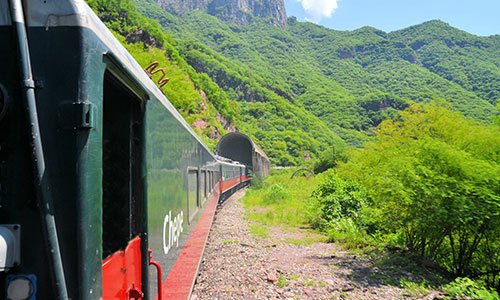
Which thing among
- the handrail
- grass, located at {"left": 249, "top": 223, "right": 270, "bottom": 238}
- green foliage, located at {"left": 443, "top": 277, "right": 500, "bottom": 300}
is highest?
the handrail

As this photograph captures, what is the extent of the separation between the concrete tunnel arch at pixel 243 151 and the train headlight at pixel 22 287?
101 ft

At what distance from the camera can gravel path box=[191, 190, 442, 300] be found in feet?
22.3

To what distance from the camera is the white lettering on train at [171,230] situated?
347cm

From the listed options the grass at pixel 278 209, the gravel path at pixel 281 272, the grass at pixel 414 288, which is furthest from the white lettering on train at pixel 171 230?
the grass at pixel 278 209

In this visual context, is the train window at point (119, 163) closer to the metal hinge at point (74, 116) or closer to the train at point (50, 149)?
the train at point (50, 149)

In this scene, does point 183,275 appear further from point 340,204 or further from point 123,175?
point 340,204

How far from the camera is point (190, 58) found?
3334 inches

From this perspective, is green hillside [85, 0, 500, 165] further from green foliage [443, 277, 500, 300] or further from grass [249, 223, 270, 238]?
green foliage [443, 277, 500, 300]

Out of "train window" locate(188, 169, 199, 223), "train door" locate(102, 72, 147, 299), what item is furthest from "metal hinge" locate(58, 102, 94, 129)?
"train window" locate(188, 169, 199, 223)

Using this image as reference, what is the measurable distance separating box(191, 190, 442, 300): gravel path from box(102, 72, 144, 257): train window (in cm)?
435

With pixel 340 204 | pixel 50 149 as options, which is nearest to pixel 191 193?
pixel 50 149

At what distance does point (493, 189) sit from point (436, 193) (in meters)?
0.91

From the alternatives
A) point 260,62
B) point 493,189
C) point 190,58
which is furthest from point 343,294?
point 260,62

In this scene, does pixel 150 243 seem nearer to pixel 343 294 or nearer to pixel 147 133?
pixel 147 133
